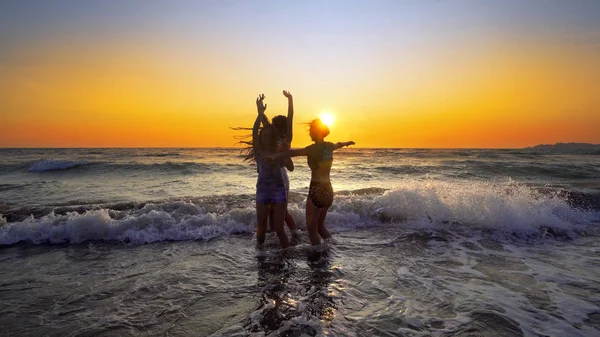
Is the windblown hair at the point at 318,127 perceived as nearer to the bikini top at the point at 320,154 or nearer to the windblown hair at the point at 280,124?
the bikini top at the point at 320,154

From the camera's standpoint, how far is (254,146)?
5547mm

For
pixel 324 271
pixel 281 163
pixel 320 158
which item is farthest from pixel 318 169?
pixel 324 271

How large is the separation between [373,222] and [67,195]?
40.1 ft

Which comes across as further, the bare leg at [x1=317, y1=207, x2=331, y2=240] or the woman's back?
the bare leg at [x1=317, y1=207, x2=331, y2=240]

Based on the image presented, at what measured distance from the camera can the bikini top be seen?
5723 millimetres

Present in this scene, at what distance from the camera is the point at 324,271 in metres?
5.20

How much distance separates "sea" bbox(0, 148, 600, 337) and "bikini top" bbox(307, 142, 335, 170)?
4.19 ft

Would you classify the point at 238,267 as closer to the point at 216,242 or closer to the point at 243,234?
the point at 216,242

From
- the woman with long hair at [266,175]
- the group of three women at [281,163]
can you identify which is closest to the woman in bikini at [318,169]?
the group of three women at [281,163]

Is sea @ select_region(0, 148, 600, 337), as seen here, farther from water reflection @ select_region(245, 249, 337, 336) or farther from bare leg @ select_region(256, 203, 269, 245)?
bare leg @ select_region(256, 203, 269, 245)

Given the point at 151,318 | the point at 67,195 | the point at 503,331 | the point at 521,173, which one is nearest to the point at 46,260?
the point at 151,318

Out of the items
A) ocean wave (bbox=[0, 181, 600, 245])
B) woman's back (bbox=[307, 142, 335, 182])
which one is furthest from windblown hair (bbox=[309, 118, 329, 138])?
ocean wave (bbox=[0, 181, 600, 245])

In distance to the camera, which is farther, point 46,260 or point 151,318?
point 46,260

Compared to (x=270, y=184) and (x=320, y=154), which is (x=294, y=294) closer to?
(x=270, y=184)
